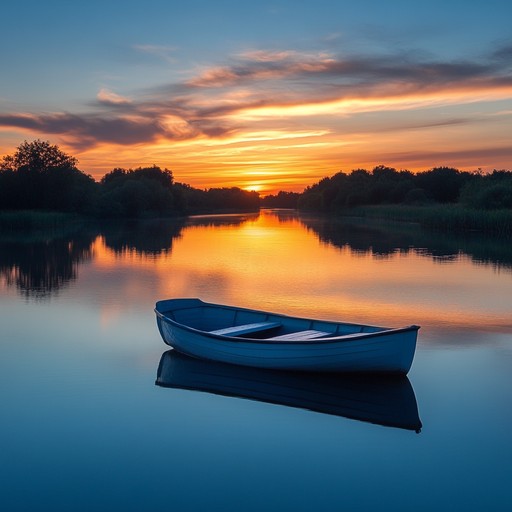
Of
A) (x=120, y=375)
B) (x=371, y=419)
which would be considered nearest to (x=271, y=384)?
(x=371, y=419)

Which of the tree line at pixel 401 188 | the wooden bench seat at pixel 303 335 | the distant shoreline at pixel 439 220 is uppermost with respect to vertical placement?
the tree line at pixel 401 188

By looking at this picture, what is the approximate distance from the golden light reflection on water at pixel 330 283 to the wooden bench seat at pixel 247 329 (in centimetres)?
325

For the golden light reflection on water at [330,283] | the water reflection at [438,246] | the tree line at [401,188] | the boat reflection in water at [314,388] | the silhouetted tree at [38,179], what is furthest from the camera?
the tree line at [401,188]

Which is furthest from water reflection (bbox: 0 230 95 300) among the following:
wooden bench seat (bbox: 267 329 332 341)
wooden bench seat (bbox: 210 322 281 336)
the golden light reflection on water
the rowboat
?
wooden bench seat (bbox: 267 329 332 341)

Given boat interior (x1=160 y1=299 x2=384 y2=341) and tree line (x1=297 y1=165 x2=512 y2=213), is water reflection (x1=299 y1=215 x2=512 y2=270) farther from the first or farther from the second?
tree line (x1=297 y1=165 x2=512 y2=213)

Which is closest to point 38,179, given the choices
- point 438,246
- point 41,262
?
point 41,262

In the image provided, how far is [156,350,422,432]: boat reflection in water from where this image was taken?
7738 millimetres

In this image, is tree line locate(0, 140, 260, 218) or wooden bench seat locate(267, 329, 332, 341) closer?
wooden bench seat locate(267, 329, 332, 341)

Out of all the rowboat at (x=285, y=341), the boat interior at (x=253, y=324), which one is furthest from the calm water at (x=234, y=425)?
the boat interior at (x=253, y=324)

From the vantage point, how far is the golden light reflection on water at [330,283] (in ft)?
46.2

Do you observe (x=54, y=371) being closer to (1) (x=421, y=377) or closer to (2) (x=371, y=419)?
(2) (x=371, y=419)

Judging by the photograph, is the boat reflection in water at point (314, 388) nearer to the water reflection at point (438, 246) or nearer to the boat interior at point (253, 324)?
the boat interior at point (253, 324)

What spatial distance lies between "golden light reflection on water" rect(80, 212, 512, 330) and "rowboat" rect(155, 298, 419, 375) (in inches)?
119

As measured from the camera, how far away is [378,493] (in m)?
Result: 5.73
